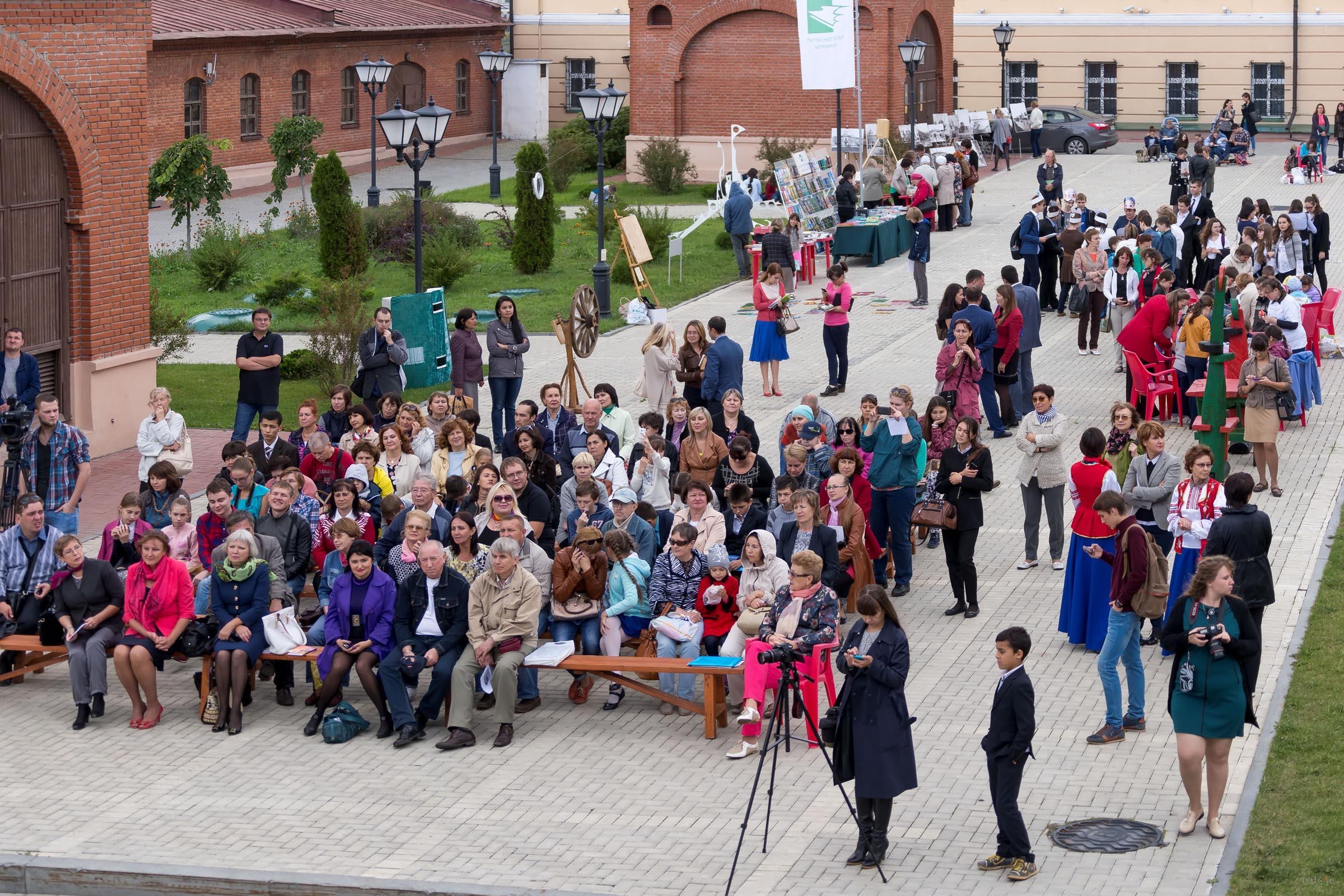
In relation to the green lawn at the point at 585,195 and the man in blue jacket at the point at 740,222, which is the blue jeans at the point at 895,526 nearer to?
the man in blue jacket at the point at 740,222

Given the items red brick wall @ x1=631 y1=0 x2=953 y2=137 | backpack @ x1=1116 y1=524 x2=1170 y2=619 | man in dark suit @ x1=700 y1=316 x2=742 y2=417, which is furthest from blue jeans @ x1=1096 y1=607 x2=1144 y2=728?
red brick wall @ x1=631 y1=0 x2=953 y2=137

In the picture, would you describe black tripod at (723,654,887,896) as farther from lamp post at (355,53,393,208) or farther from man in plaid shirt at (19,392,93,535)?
lamp post at (355,53,393,208)

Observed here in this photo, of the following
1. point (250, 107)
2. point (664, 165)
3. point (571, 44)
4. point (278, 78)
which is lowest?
point (664, 165)

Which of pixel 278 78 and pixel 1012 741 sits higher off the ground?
pixel 278 78

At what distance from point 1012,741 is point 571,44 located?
4947cm

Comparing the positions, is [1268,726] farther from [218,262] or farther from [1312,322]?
[218,262]

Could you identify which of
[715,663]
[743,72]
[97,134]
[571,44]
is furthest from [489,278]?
[571,44]

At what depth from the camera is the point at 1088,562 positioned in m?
13.0

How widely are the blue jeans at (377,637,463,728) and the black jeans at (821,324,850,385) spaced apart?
981 cm

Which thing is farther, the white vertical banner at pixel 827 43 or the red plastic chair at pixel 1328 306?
the white vertical banner at pixel 827 43

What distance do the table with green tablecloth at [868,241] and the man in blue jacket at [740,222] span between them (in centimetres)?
169

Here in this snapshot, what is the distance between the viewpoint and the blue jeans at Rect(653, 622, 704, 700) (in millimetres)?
11945

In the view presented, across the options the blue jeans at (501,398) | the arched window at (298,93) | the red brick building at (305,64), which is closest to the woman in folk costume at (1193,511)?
the blue jeans at (501,398)

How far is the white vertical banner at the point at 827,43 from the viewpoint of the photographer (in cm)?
3325
